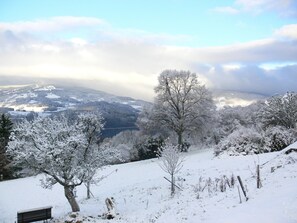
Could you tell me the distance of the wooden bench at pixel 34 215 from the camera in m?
20.7

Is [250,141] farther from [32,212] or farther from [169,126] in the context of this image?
[32,212]

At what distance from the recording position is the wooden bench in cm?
2072

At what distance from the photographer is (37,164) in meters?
21.0

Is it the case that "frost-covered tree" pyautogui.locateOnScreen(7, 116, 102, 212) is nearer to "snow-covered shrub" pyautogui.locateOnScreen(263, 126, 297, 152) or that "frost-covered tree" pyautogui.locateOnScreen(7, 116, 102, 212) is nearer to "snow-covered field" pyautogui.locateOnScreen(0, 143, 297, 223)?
"snow-covered field" pyautogui.locateOnScreen(0, 143, 297, 223)

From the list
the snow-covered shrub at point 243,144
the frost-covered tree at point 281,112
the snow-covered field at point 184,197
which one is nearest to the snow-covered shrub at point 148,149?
the snow-covered field at point 184,197

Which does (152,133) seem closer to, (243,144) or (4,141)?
(243,144)

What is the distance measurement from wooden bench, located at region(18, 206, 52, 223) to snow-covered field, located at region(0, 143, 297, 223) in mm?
609

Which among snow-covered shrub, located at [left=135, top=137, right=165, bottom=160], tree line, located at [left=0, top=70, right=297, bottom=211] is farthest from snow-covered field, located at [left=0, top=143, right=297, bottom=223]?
snow-covered shrub, located at [left=135, top=137, right=165, bottom=160]

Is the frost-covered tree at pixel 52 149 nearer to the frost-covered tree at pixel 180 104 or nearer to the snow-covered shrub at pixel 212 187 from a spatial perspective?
the snow-covered shrub at pixel 212 187

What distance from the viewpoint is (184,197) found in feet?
70.7

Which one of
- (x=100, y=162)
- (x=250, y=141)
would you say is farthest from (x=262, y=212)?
(x=250, y=141)

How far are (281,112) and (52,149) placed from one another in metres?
33.2

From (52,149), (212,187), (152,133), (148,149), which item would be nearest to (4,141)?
(152,133)

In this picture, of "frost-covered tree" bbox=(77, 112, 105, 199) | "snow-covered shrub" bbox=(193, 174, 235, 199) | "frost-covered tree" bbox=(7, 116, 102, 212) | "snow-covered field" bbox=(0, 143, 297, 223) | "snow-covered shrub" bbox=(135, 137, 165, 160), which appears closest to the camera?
"snow-covered field" bbox=(0, 143, 297, 223)
